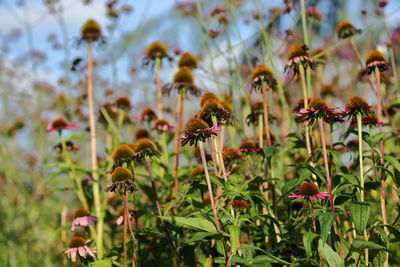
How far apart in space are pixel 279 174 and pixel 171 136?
0.57 metres

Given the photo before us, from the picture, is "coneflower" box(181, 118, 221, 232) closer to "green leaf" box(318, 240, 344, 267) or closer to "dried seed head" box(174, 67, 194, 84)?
Answer: "green leaf" box(318, 240, 344, 267)

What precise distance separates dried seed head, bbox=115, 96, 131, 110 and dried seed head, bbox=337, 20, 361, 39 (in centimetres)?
108

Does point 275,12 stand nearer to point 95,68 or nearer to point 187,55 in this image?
point 187,55

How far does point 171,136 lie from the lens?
7.45 ft

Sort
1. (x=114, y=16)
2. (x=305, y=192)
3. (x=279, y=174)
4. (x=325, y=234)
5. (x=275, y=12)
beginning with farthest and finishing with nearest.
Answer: (x=114, y=16) < (x=275, y=12) < (x=279, y=174) < (x=305, y=192) < (x=325, y=234)

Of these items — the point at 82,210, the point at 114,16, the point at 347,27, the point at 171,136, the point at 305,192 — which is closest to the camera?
the point at 305,192

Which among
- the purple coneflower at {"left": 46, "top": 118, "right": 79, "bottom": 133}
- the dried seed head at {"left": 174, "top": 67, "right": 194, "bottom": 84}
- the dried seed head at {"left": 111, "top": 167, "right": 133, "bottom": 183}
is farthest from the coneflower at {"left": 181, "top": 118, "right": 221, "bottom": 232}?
the purple coneflower at {"left": 46, "top": 118, "right": 79, "bottom": 133}

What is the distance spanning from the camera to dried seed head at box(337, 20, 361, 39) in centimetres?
A: 212

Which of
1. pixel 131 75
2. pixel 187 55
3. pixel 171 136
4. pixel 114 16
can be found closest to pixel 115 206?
pixel 171 136

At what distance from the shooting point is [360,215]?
3.82 ft

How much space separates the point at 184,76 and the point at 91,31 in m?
0.49

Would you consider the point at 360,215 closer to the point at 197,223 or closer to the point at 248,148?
the point at 197,223

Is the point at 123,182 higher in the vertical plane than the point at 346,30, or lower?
lower

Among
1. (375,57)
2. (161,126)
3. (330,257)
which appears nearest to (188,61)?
(161,126)
